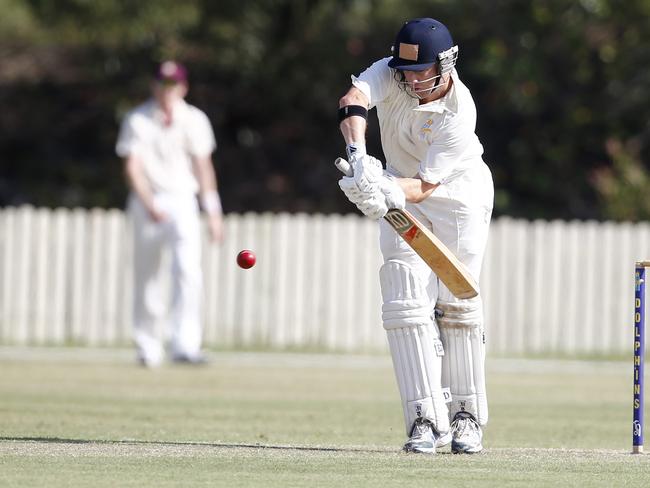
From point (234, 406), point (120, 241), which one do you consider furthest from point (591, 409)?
point (120, 241)

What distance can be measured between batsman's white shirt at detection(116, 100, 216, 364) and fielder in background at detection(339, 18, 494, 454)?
4.76m

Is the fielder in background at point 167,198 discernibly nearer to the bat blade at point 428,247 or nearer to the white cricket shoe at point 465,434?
the white cricket shoe at point 465,434

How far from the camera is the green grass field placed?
4.93m

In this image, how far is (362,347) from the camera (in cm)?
1259

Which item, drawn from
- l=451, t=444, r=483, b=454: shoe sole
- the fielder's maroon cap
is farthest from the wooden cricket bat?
the fielder's maroon cap

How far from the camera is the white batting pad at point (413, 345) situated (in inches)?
222

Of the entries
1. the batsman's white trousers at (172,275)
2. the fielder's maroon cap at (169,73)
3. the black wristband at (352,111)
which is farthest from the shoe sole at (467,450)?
the fielder's maroon cap at (169,73)

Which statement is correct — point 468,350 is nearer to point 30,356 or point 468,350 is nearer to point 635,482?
point 635,482

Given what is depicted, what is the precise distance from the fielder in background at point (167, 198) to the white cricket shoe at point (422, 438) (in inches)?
193

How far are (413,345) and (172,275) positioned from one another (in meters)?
5.07

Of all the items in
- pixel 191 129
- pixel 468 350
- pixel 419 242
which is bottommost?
pixel 468 350

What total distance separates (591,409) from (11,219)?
622cm

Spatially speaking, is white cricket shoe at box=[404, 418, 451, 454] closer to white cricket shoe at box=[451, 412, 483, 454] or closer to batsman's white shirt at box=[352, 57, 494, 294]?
white cricket shoe at box=[451, 412, 483, 454]

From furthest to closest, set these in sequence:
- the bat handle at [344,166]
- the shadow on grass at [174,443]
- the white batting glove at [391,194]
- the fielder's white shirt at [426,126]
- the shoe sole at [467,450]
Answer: the shadow on grass at [174,443]
the shoe sole at [467,450]
the fielder's white shirt at [426,126]
the white batting glove at [391,194]
the bat handle at [344,166]
